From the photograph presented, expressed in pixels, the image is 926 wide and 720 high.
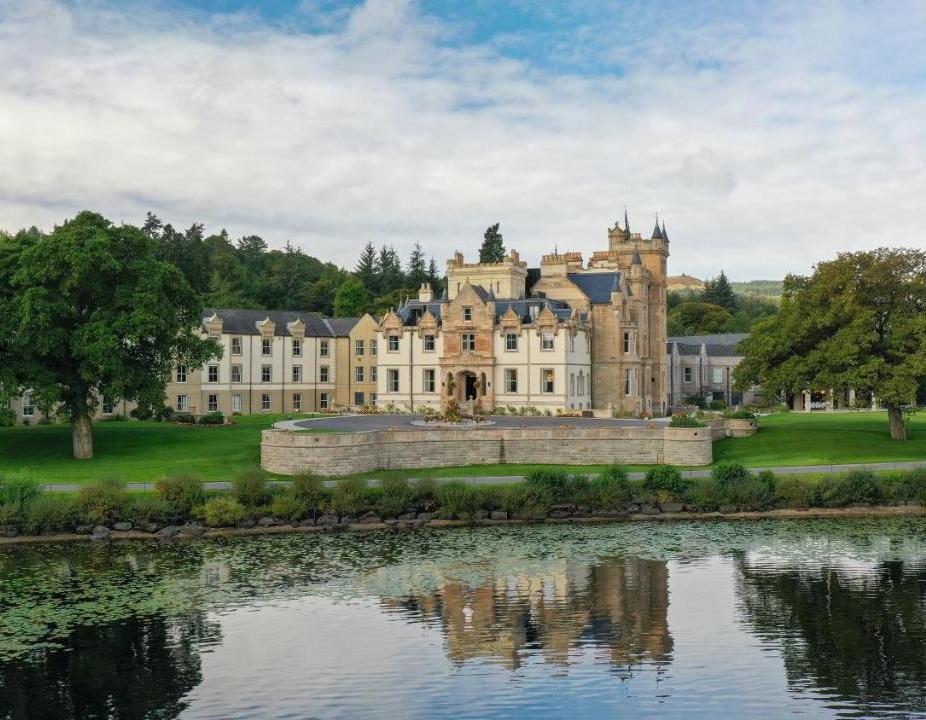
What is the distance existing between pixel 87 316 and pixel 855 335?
39.2 m

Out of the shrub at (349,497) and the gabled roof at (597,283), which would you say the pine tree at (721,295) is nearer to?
the gabled roof at (597,283)

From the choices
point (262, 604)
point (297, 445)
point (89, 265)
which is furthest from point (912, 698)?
point (89, 265)

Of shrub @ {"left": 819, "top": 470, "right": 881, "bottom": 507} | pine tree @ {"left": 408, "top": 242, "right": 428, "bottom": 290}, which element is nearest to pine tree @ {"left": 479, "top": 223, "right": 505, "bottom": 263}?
pine tree @ {"left": 408, "top": 242, "right": 428, "bottom": 290}

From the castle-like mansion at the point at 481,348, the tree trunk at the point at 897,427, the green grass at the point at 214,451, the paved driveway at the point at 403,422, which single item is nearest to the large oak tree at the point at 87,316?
the green grass at the point at 214,451

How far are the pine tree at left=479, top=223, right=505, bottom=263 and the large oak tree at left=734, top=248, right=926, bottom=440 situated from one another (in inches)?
2474

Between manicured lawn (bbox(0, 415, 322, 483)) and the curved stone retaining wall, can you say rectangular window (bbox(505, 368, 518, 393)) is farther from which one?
the curved stone retaining wall

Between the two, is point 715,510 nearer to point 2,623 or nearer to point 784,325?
point 784,325

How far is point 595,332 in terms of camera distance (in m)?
77.7

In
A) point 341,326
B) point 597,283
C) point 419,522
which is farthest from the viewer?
point 341,326

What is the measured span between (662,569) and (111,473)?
2590 cm

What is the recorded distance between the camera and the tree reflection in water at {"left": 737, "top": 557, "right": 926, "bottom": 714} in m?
22.6

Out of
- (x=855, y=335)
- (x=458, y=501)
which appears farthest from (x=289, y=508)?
(x=855, y=335)

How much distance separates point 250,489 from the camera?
41.7 m

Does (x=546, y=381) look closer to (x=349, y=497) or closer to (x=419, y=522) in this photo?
(x=419, y=522)
